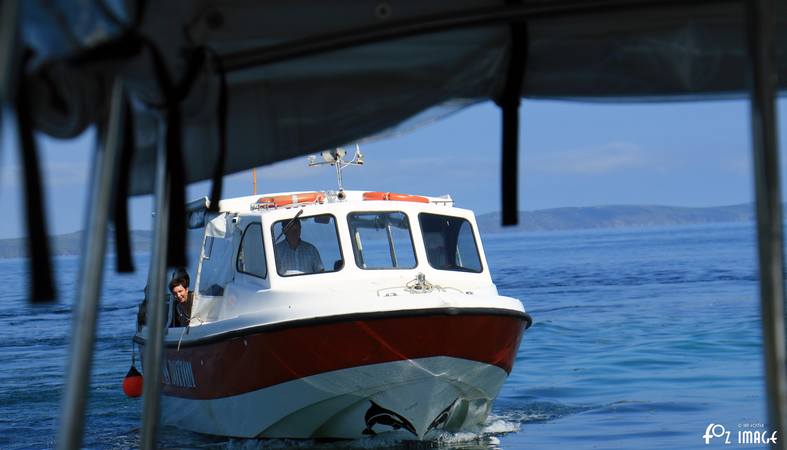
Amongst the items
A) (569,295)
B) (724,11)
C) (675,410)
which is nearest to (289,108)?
(724,11)

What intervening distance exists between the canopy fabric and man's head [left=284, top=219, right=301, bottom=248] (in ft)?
27.1

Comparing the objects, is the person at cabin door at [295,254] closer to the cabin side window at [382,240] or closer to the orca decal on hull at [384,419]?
the cabin side window at [382,240]

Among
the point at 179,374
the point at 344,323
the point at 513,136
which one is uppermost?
the point at 513,136

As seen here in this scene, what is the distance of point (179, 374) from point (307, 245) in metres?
2.40

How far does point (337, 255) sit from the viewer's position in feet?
38.2

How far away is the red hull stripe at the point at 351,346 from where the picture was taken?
10672 millimetres

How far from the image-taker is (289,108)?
128 inches

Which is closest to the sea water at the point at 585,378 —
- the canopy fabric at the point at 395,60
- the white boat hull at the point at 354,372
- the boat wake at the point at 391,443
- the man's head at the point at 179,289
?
the boat wake at the point at 391,443

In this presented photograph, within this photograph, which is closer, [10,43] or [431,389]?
[10,43]

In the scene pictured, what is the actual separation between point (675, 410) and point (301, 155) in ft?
45.1

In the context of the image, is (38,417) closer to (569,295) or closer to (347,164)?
(347,164)

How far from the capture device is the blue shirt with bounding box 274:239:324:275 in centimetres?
1155

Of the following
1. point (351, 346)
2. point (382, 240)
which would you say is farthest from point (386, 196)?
point (351, 346)

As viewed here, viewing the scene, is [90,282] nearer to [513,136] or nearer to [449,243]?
[513,136]
